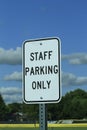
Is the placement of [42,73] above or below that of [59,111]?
above

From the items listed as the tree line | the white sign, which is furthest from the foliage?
the white sign

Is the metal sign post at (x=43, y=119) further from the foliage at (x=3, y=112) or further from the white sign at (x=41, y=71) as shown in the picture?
the foliage at (x=3, y=112)

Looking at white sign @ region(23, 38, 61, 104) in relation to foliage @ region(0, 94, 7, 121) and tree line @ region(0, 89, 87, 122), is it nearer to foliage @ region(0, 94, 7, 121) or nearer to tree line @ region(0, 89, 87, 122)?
foliage @ region(0, 94, 7, 121)

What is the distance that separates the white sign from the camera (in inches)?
186

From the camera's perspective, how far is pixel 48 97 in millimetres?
4719

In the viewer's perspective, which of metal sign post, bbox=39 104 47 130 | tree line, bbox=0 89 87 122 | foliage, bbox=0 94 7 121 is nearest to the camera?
metal sign post, bbox=39 104 47 130

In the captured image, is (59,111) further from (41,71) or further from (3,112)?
(41,71)

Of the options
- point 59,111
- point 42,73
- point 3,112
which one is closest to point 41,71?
point 42,73

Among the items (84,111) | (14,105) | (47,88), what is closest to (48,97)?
(47,88)

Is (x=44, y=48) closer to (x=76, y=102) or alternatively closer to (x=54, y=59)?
(x=54, y=59)

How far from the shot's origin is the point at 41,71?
188 inches

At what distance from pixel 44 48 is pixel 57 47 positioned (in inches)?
4.5

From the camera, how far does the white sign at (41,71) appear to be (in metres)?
4.71

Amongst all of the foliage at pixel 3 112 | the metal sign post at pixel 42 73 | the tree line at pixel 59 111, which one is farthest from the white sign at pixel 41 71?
the tree line at pixel 59 111
